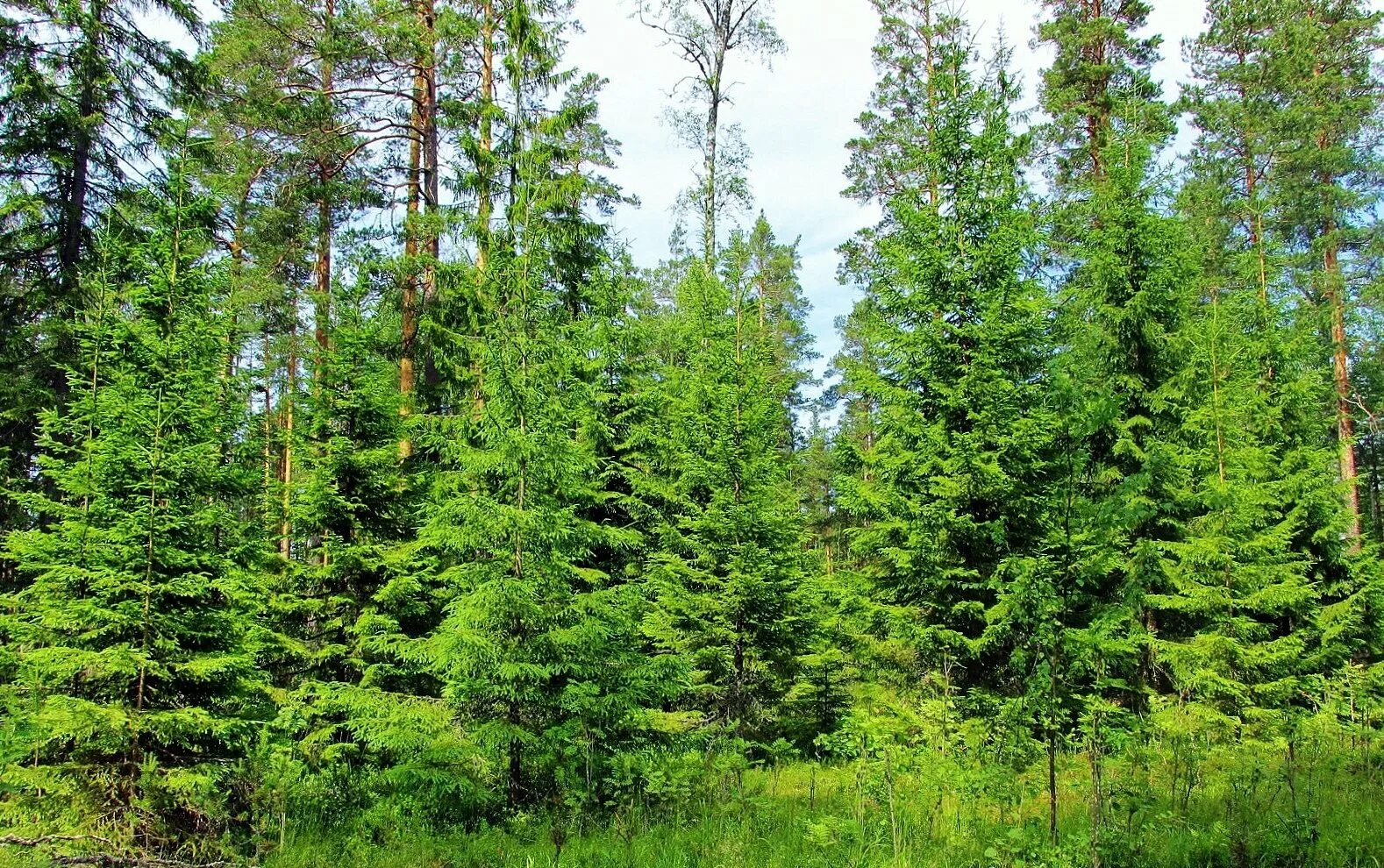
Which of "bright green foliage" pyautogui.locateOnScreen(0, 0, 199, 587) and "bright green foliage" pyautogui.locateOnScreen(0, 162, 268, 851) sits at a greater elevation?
"bright green foliage" pyautogui.locateOnScreen(0, 0, 199, 587)

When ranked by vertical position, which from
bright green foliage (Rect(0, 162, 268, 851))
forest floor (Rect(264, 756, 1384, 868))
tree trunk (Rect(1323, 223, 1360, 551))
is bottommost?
forest floor (Rect(264, 756, 1384, 868))

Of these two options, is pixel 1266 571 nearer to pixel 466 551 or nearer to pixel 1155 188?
pixel 1155 188

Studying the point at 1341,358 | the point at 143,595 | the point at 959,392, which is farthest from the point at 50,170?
the point at 1341,358

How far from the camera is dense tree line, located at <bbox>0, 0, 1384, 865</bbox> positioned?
7047mm

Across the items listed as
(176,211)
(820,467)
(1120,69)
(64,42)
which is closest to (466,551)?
(176,211)

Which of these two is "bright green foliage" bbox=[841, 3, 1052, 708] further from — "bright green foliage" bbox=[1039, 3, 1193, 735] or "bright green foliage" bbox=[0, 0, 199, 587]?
"bright green foliage" bbox=[0, 0, 199, 587]

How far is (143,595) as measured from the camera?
23.4 feet

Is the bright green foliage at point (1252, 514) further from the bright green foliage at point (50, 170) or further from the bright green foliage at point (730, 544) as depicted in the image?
the bright green foliage at point (50, 170)

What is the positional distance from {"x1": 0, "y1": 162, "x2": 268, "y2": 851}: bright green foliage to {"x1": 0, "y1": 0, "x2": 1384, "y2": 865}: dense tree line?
5cm

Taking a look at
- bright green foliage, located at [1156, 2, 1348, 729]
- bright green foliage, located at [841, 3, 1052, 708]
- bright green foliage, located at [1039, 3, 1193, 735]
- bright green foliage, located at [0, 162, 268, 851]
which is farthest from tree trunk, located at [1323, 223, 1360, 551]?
bright green foliage, located at [0, 162, 268, 851]

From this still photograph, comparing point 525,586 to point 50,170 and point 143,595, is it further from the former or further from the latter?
point 50,170

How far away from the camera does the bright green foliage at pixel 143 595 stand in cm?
664

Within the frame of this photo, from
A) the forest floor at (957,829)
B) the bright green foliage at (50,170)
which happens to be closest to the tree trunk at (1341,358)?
the forest floor at (957,829)

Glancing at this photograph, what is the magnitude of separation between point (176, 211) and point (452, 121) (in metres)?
5.70
